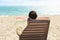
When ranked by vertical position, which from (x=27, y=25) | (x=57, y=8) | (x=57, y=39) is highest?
(x=57, y=8)

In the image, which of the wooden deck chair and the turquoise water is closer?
the wooden deck chair

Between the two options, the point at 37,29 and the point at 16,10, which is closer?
the point at 37,29

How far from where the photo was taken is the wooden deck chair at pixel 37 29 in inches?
93.6

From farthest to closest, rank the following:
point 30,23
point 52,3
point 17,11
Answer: point 52,3, point 17,11, point 30,23

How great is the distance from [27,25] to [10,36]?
978 mm

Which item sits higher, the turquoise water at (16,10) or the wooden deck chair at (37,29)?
the turquoise water at (16,10)

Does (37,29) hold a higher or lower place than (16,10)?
lower

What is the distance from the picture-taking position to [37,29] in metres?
2.44

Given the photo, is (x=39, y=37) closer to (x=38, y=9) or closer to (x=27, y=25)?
(x=27, y=25)

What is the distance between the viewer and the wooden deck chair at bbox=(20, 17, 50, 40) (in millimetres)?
2377

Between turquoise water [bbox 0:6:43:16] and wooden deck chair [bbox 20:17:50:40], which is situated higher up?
turquoise water [bbox 0:6:43:16]

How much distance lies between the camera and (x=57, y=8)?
6.37 metres

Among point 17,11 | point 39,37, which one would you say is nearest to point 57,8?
point 17,11

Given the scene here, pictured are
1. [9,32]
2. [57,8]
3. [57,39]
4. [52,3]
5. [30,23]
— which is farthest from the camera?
[52,3]
